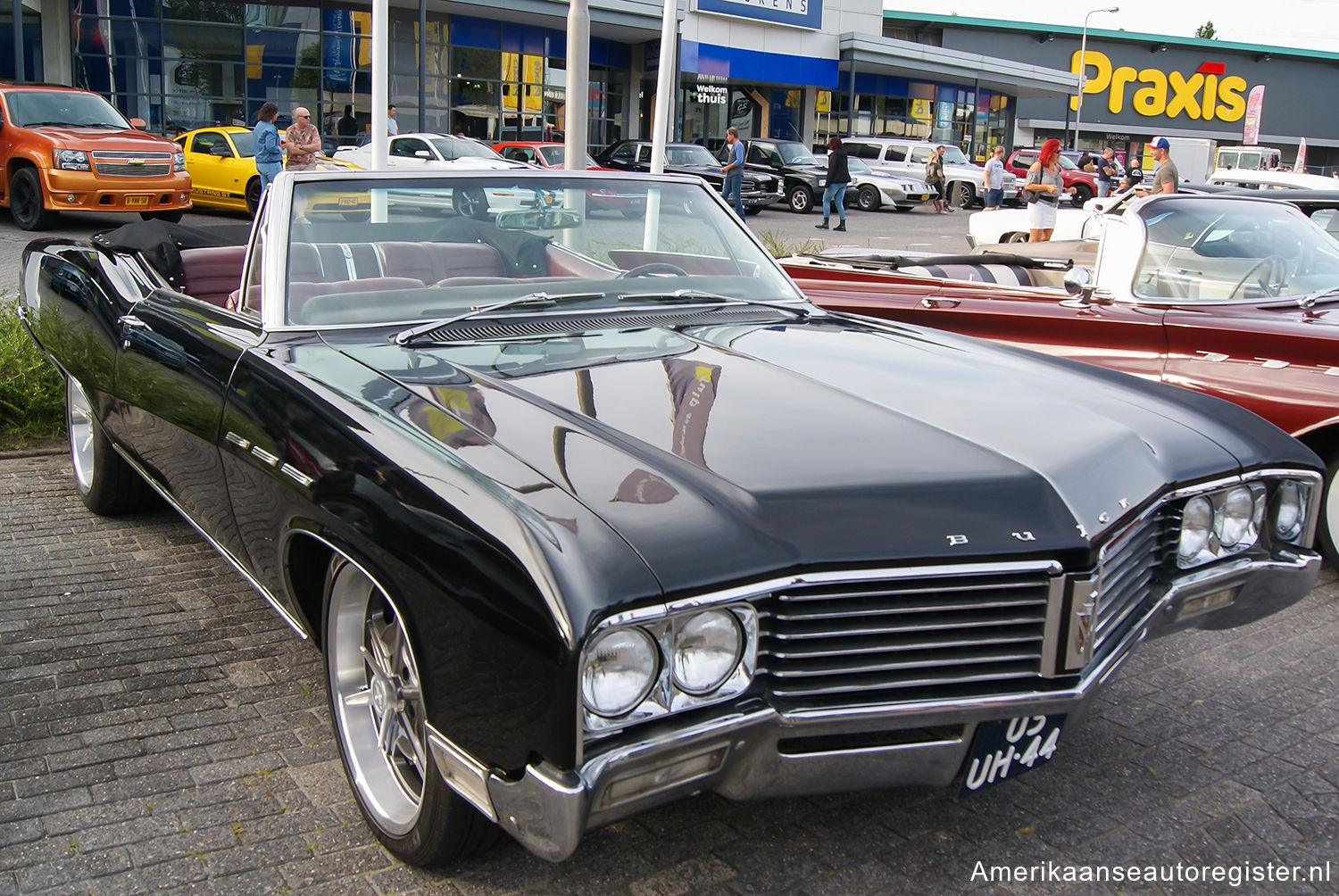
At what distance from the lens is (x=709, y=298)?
12.3ft

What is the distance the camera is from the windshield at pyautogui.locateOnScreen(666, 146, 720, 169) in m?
22.3

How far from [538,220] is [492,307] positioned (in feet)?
1.85

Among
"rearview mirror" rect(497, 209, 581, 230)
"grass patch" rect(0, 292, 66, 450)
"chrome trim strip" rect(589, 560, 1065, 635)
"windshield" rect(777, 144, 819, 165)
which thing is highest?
"windshield" rect(777, 144, 819, 165)

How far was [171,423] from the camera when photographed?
3.55 meters

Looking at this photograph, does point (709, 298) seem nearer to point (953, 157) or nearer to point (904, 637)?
point (904, 637)

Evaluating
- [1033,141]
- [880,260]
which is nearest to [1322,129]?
[1033,141]

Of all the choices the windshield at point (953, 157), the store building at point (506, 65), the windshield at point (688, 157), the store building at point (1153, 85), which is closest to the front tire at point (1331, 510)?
the windshield at point (688, 157)

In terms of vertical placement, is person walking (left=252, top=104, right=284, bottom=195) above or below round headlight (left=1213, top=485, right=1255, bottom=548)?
above

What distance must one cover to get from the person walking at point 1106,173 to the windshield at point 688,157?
8.01 meters

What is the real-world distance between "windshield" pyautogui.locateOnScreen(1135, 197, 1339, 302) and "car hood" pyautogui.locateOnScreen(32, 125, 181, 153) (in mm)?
12820

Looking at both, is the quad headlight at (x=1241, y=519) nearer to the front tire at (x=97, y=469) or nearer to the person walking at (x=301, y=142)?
the front tire at (x=97, y=469)

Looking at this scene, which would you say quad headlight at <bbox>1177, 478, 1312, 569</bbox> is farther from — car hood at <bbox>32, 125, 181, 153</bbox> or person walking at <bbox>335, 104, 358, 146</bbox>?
person walking at <bbox>335, 104, 358, 146</bbox>

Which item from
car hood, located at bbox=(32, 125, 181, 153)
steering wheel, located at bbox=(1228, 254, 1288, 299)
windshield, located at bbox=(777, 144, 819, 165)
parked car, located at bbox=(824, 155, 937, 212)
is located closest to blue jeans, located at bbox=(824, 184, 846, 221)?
windshield, located at bbox=(777, 144, 819, 165)

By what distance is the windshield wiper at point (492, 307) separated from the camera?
320cm
